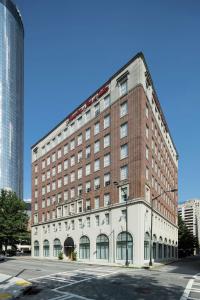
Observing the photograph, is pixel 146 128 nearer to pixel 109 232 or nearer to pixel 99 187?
pixel 99 187

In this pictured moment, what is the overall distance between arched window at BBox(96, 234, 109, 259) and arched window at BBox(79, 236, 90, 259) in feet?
10.6

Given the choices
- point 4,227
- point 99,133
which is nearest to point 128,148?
point 99,133

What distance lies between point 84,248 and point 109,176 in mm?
13702

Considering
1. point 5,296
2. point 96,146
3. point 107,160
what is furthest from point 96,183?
point 5,296

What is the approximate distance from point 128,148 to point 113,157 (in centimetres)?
394

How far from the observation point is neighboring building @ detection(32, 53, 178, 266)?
51469mm

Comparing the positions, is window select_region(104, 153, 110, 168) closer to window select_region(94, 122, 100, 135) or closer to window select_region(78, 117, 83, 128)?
window select_region(94, 122, 100, 135)

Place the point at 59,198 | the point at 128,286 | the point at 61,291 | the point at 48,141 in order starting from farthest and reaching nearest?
the point at 48,141 → the point at 59,198 → the point at 128,286 → the point at 61,291

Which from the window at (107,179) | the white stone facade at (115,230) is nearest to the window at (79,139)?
the window at (107,179)

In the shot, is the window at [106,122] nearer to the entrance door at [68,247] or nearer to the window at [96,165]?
the window at [96,165]

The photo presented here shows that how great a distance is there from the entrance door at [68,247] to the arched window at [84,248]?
3.21m

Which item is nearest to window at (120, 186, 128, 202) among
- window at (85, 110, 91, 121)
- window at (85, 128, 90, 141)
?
window at (85, 128, 90, 141)

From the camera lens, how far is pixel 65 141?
241 feet

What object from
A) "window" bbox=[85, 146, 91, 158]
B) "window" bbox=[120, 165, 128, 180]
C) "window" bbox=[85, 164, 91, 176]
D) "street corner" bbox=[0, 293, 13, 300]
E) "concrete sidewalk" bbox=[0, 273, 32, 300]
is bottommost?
"concrete sidewalk" bbox=[0, 273, 32, 300]
